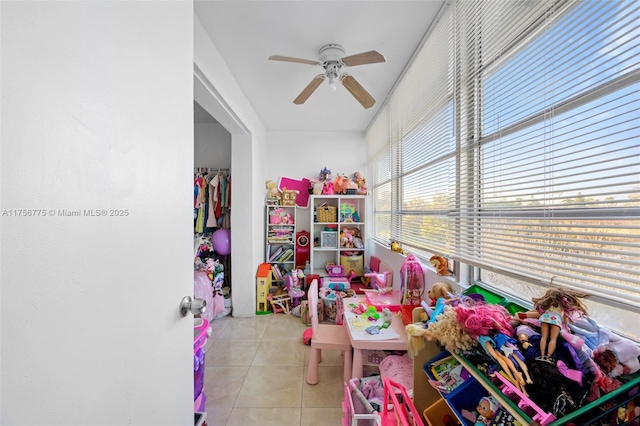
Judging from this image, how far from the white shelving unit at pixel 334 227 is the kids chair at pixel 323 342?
5.07 feet

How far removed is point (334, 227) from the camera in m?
3.62

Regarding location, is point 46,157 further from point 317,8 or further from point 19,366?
point 317,8

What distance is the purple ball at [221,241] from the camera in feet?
9.95

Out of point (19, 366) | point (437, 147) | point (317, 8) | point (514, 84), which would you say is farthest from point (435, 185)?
point (19, 366)

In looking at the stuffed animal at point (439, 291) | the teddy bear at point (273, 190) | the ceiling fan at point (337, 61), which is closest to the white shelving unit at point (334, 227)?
the teddy bear at point (273, 190)

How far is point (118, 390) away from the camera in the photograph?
1.80ft

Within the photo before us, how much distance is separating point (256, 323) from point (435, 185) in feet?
8.19

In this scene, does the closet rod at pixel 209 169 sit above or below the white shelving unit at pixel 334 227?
above

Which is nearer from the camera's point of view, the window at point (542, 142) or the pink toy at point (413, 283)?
the window at point (542, 142)

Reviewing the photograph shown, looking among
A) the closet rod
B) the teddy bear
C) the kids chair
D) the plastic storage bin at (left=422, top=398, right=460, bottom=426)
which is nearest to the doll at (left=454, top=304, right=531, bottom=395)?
the plastic storage bin at (left=422, top=398, right=460, bottom=426)

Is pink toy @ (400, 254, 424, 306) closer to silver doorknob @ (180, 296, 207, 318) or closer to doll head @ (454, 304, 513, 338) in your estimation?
doll head @ (454, 304, 513, 338)

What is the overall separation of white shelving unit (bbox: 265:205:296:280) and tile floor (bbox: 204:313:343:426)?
1.06m

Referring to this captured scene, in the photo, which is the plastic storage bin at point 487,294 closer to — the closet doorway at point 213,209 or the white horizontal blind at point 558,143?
the white horizontal blind at point 558,143

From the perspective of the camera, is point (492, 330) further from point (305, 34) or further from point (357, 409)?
point (305, 34)
